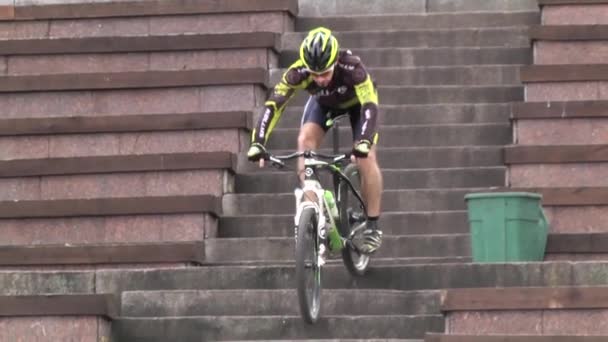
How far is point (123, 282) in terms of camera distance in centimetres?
1524

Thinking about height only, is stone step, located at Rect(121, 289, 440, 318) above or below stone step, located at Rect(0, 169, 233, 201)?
below

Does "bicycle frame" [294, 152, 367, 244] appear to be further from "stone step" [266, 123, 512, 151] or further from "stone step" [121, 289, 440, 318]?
Answer: "stone step" [266, 123, 512, 151]

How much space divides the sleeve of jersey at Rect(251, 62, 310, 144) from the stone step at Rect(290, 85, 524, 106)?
13.2 feet

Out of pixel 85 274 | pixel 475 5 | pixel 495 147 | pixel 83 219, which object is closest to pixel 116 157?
pixel 83 219

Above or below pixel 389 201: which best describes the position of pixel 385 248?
below

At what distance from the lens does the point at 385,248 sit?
52.9ft

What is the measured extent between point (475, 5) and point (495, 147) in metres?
3.39

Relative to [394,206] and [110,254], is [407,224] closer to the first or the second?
[394,206]

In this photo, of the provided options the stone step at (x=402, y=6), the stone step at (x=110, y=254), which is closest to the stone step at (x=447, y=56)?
the stone step at (x=402, y=6)

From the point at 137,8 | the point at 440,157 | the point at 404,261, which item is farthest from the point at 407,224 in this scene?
the point at 137,8

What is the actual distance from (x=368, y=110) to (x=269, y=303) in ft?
5.14

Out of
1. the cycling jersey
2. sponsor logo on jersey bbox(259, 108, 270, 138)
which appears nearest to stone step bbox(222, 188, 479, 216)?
the cycling jersey

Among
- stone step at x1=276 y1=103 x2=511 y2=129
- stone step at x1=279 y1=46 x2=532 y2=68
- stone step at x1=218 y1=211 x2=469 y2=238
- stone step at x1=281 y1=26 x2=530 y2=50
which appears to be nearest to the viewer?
stone step at x1=218 y1=211 x2=469 y2=238

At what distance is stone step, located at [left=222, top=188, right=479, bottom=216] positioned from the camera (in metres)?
16.8
